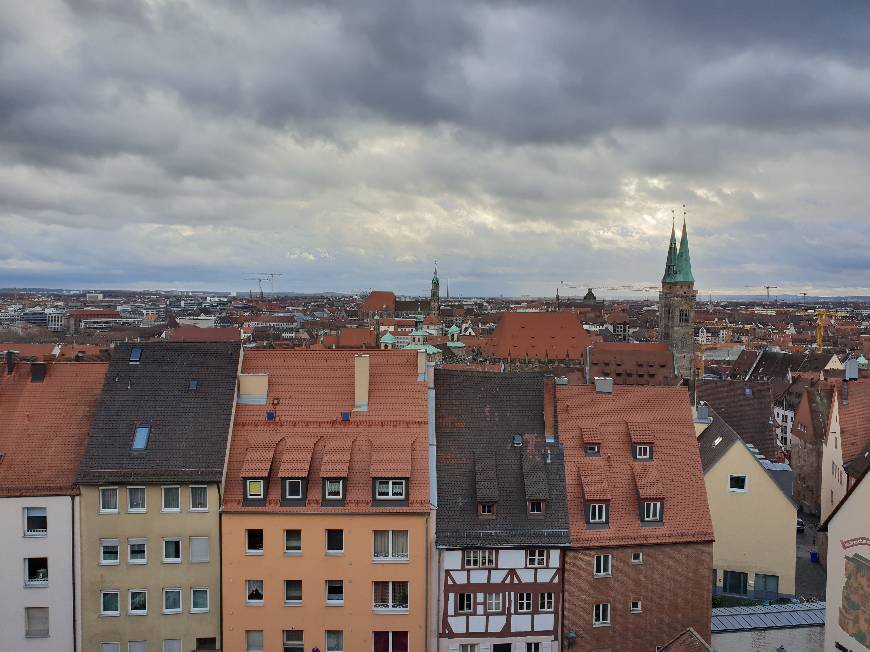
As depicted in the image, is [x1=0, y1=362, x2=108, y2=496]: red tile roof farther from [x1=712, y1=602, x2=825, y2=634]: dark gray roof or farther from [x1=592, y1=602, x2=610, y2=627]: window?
[x1=712, y1=602, x2=825, y2=634]: dark gray roof

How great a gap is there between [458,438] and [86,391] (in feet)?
57.3

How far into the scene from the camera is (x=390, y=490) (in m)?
31.0

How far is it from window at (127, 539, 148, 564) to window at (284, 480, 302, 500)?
6061mm

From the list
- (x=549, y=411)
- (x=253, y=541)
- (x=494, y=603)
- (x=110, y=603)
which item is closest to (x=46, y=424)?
(x=110, y=603)

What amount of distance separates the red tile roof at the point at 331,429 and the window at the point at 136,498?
3374 millimetres

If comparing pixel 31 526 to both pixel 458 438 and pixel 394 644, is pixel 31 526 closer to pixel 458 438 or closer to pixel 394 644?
pixel 394 644

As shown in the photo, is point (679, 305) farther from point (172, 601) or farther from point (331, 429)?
point (172, 601)

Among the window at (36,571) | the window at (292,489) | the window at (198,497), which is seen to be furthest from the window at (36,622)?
the window at (292,489)

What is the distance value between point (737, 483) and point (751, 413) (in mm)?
16079

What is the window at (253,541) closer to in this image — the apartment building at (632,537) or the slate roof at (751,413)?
the apartment building at (632,537)

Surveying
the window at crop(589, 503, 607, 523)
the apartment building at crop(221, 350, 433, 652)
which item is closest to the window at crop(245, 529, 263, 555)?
the apartment building at crop(221, 350, 433, 652)

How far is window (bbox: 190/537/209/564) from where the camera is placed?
101 feet

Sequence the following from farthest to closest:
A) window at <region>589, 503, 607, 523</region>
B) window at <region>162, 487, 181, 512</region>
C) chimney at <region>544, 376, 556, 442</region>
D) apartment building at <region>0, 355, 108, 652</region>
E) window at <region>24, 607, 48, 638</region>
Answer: chimney at <region>544, 376, 556, 442</region> → window at <region>589, 503, 607, 523</region> → window at <region>162, 487, 181, 512</region> → window at <region>24, 607, 48, 638</region> → apartment building at <region>0, 355, 108, 652</region>

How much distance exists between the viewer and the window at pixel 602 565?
31.5 metres
